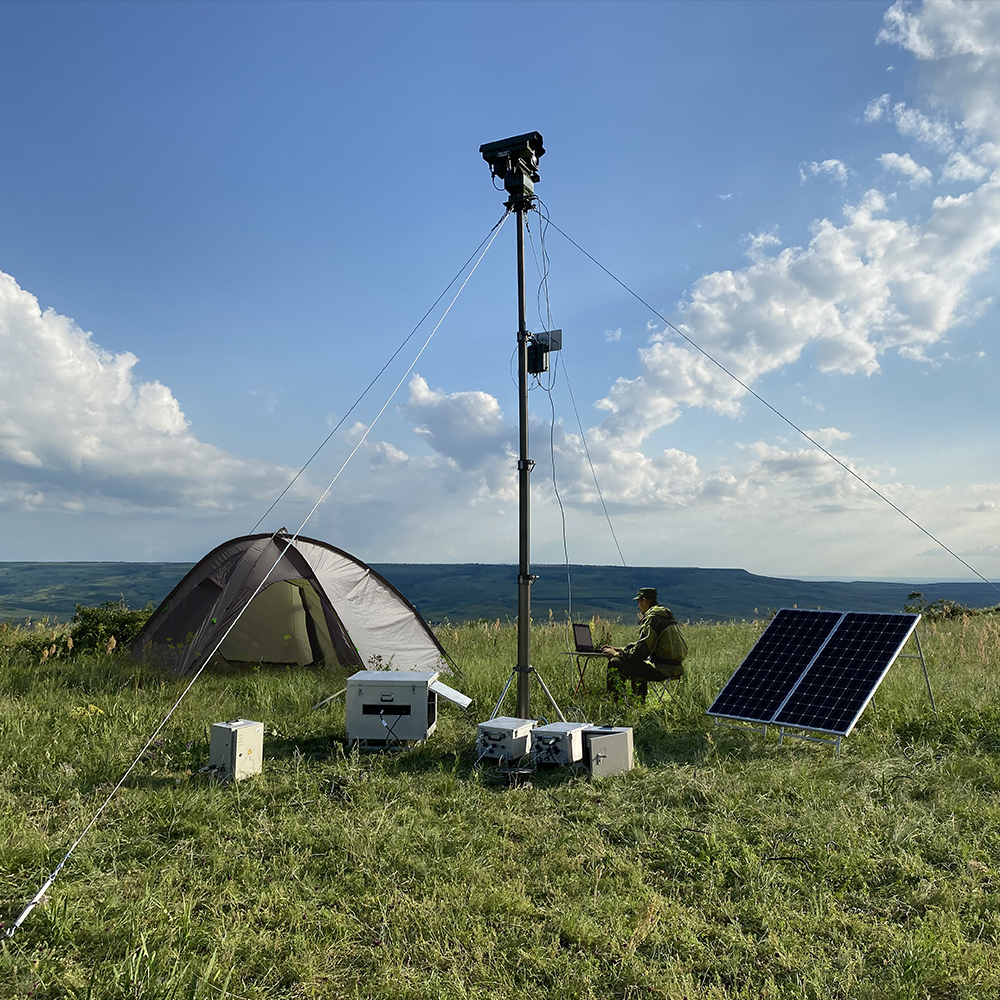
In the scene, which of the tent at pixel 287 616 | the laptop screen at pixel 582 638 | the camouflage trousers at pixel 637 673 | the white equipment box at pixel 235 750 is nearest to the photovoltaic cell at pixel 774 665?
the camouflage trousers at pixel 637 673

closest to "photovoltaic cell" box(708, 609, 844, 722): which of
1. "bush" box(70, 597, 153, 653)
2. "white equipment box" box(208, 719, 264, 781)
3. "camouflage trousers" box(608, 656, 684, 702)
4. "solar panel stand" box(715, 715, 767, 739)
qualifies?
"solar panel stand" box(715, 715, 767, 739)

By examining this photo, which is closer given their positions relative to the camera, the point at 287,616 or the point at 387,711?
the point at 387,711

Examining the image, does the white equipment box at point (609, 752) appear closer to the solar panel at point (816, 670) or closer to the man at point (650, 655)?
the solar panel at point (816, 670)

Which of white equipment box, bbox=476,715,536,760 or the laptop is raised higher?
the laptop

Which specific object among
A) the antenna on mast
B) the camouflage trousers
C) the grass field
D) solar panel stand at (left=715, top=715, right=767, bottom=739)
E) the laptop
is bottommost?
the grass field

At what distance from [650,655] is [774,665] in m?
1.31

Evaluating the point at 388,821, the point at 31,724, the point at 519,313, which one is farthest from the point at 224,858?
the point at 519,313

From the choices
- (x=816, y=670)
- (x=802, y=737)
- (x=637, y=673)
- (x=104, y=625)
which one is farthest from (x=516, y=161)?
(x=104, y=625)

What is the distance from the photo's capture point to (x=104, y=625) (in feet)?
42.0

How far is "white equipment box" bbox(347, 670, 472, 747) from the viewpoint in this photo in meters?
6.79

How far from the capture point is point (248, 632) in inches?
407

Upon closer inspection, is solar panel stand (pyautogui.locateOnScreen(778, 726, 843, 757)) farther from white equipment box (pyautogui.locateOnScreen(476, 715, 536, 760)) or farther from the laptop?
white equipment box (pyautogui.locateOnScreen(476, 715, 536, 760))

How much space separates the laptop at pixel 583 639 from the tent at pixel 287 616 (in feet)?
9.11

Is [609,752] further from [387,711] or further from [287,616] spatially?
[287,616]
